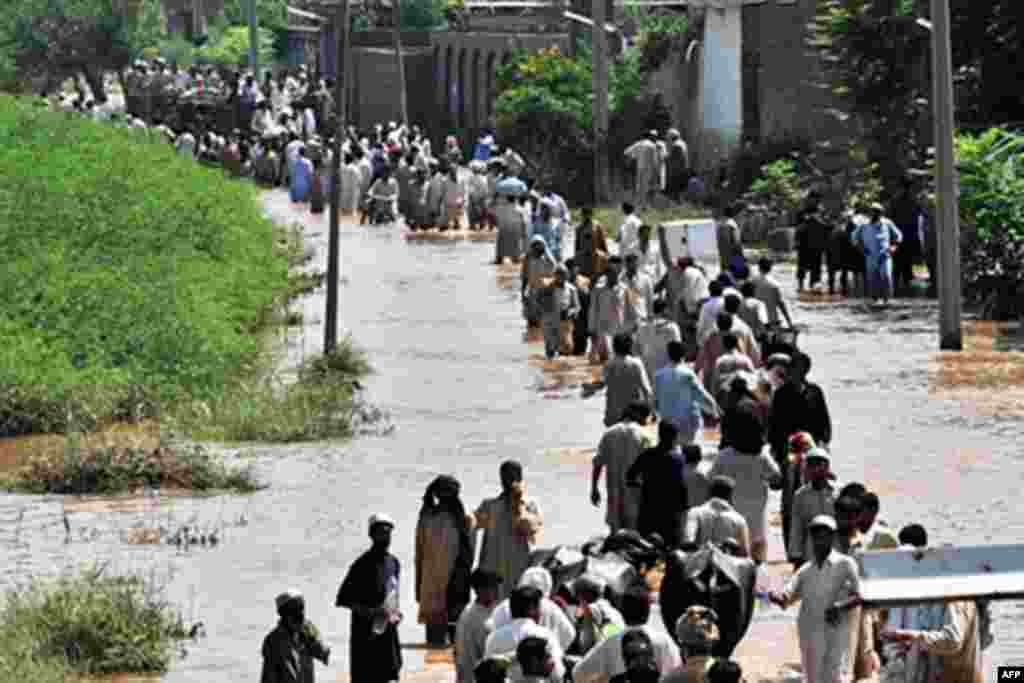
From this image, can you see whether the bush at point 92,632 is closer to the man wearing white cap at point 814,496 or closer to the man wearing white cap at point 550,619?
the man wearing white cap at point 814,496

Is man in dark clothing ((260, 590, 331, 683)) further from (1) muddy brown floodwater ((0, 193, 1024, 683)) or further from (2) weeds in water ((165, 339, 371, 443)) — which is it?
(2) weeds in water ((165, 339, 371, 443))

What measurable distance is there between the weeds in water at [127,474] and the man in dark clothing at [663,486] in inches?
270

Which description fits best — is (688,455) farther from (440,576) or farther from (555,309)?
(555,309)

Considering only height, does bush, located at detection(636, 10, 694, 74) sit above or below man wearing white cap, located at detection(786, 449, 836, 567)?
above

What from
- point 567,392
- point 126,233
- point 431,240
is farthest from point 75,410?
point 431,240

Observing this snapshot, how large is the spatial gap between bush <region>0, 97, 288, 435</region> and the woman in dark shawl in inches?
419

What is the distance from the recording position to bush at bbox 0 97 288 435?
93.6ft

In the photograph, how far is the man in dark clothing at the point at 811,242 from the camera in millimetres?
35531

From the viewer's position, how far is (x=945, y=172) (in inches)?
1162

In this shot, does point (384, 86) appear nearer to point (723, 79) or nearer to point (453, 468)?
point (723, 79)

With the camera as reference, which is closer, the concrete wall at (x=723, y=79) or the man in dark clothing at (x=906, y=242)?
the man in dark clothing at (x=906, y=242)

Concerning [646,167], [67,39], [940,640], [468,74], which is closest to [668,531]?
[940,640]

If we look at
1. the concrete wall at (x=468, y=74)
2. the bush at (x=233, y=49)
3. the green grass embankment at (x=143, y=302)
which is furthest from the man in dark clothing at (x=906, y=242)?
the bush at (x=233, y=49)

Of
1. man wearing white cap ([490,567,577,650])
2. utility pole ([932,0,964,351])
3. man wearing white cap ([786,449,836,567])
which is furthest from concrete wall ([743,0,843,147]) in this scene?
man wearing white cap ([490,567,577,650])
